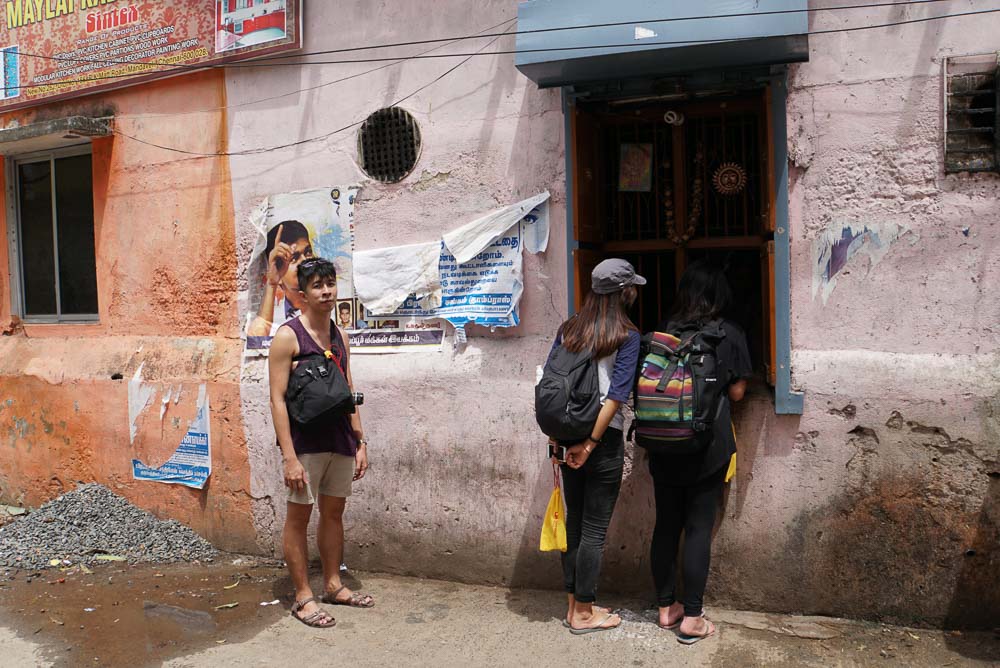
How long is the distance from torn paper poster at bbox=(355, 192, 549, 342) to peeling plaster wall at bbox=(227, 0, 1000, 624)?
9cm

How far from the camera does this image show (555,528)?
398cm

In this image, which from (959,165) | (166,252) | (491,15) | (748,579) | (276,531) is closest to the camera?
(959,165)

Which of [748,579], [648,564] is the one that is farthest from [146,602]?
[748,579]

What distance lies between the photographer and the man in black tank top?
4078 mm

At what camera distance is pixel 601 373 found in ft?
12.5

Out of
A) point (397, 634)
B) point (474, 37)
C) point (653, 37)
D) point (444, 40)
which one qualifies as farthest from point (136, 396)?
point (653, 37)

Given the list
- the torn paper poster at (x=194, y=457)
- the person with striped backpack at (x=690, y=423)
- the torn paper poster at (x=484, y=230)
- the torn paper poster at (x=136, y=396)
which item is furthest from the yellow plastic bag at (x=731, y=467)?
the torn paper poster at (x=136, y=396)

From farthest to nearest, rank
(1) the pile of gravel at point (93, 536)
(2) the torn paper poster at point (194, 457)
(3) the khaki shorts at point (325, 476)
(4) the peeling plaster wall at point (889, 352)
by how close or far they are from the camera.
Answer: (2) the torn paper poster at point (194, 457), (1) the pile of gravel at point (93, 536), (3) the khaki shorts at point (325, 476), (4) the peeling plaster wall at point (889, 352)

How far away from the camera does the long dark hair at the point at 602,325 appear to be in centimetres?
381

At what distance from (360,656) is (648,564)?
4.81 ft

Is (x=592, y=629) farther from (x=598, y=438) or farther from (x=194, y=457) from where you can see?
(x=194, y=457)

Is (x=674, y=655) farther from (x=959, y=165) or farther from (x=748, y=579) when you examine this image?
(x=959, y=165)

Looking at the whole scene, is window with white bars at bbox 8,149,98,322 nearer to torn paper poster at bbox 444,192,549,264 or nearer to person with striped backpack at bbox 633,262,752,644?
torn paper poster at bbox 444,192,549,264

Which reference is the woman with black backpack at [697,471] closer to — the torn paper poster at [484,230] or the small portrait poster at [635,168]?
the small portrait poster at [635,168]
